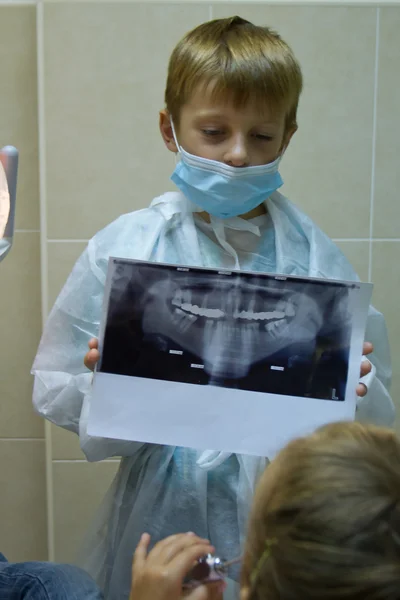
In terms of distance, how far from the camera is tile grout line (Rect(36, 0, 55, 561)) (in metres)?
1.34

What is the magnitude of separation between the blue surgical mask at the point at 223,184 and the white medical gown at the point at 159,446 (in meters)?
0.03

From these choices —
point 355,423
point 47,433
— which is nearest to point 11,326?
point 47,433

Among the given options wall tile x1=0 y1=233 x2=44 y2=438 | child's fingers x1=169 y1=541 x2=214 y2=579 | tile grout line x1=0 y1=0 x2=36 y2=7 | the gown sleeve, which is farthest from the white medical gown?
tile grout line x1=0 y1=0 x2=36 y2=7

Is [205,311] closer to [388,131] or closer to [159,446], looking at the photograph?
[159,446]

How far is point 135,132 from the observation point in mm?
1376

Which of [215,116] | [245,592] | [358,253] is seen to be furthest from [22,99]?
[245,592]

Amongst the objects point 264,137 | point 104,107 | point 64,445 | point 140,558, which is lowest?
point 64,445

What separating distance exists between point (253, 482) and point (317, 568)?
0.37 m

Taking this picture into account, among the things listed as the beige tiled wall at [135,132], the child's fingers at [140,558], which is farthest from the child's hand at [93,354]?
the beige tiled wall at [135,132]

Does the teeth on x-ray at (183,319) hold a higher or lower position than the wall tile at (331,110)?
lower

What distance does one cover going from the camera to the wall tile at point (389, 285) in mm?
1449

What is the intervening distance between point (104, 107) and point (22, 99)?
191mm

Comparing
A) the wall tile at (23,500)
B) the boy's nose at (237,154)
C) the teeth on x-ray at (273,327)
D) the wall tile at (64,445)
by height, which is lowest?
the wall tile at (23,500)

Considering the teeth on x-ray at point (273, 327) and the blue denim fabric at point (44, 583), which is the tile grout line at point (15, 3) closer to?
the teeth on x-ray at point (273, 327)
